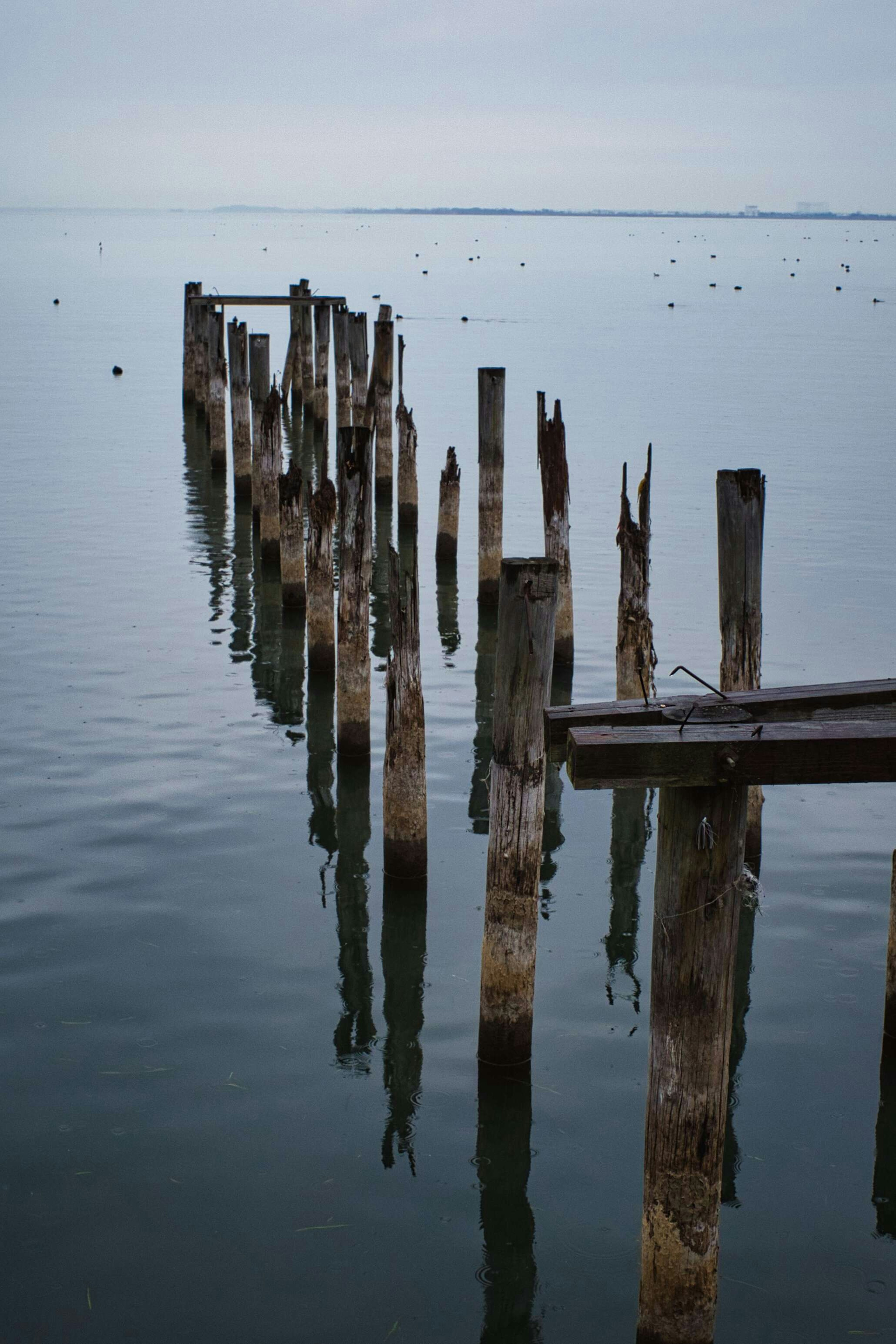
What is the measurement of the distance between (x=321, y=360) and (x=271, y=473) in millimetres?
11515

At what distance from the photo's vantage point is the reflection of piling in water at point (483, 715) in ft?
32.9

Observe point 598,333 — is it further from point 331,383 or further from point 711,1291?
point 711,1291

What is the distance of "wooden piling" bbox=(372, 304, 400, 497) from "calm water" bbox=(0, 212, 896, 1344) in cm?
274

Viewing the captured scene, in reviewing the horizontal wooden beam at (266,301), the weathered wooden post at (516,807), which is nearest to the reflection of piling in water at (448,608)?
the weathered wooden post at (516,807)

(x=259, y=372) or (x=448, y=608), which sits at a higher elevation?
(x=259, y=372)

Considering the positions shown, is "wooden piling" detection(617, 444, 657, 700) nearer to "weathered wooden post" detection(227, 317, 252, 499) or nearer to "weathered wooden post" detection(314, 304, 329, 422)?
"weathered wooden post" detection(227, 317, 252, 499)

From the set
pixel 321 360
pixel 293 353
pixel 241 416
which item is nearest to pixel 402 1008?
pixel 241 416

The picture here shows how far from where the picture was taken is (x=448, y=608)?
15812mm

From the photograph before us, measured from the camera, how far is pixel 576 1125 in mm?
6371

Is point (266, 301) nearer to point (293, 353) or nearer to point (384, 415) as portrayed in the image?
point (293, 353)

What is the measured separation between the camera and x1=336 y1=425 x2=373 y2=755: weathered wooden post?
32.4 feet

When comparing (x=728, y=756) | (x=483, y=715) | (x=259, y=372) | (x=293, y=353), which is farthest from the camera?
(x=293, y=353)

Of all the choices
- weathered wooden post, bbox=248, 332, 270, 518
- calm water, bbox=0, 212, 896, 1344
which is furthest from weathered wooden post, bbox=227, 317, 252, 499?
calm water, bbox=0, 212, 896, 1344

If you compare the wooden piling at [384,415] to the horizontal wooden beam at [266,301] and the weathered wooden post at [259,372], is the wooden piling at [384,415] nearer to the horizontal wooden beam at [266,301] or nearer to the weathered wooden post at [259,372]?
the weathered wooden post at [259,372]
